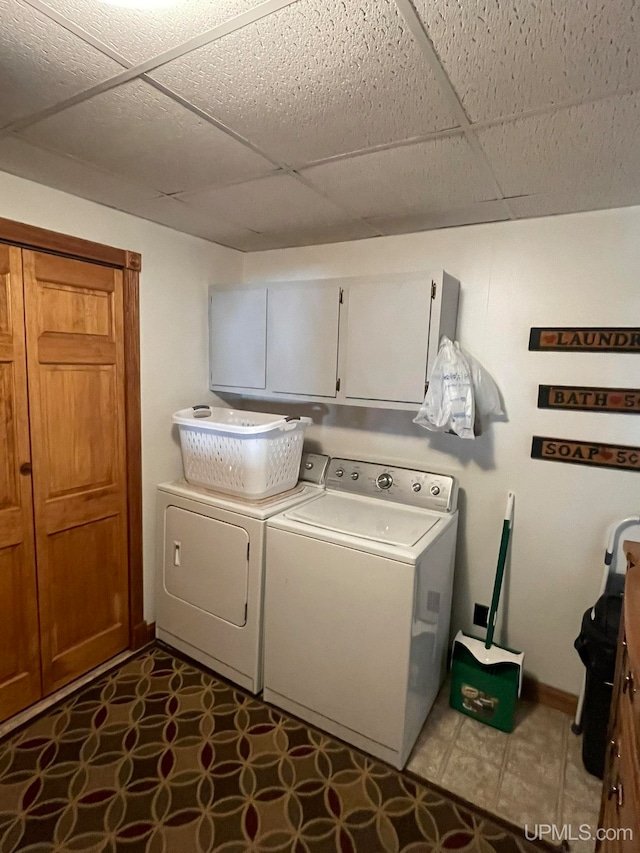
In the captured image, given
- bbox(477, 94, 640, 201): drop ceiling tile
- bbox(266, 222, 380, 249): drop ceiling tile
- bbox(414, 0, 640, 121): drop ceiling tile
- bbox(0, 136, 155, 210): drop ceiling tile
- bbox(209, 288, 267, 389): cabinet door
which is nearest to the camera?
bbox(414, 0, 640, 121): drop ceiling tile

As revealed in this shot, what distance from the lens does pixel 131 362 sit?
7.54ft

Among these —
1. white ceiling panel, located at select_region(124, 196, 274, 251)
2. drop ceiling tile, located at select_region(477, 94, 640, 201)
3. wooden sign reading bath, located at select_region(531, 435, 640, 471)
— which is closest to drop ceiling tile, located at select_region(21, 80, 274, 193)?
white ceiling panel, located at select_region(124, 196, 274, 251)

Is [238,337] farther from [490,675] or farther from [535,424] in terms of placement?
[490,675]

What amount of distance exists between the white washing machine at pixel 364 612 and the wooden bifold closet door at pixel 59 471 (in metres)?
0.89

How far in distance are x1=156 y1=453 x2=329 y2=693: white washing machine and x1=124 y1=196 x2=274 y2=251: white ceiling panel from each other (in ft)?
4.24

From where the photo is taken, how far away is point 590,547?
2055mm

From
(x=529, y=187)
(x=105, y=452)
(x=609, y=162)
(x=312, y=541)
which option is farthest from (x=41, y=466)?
(x=609, y=162)

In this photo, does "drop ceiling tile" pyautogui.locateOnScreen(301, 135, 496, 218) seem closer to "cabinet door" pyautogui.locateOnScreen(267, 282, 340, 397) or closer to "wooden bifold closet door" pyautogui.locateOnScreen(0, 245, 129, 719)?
"cabinet door" pyautogui.locateOnScreen(267, 282, 340, 397)

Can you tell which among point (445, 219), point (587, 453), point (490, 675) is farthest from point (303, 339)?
point (490, 675)

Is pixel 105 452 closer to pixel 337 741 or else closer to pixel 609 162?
pixel 337 741

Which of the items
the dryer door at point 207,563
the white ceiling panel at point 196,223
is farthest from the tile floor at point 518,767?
the white ceiling panel at point 196,223

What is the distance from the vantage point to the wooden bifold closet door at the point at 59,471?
1907 millimetres

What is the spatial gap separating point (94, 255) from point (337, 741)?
2.38 m

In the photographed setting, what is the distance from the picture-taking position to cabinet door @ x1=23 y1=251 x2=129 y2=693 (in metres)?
1.98
